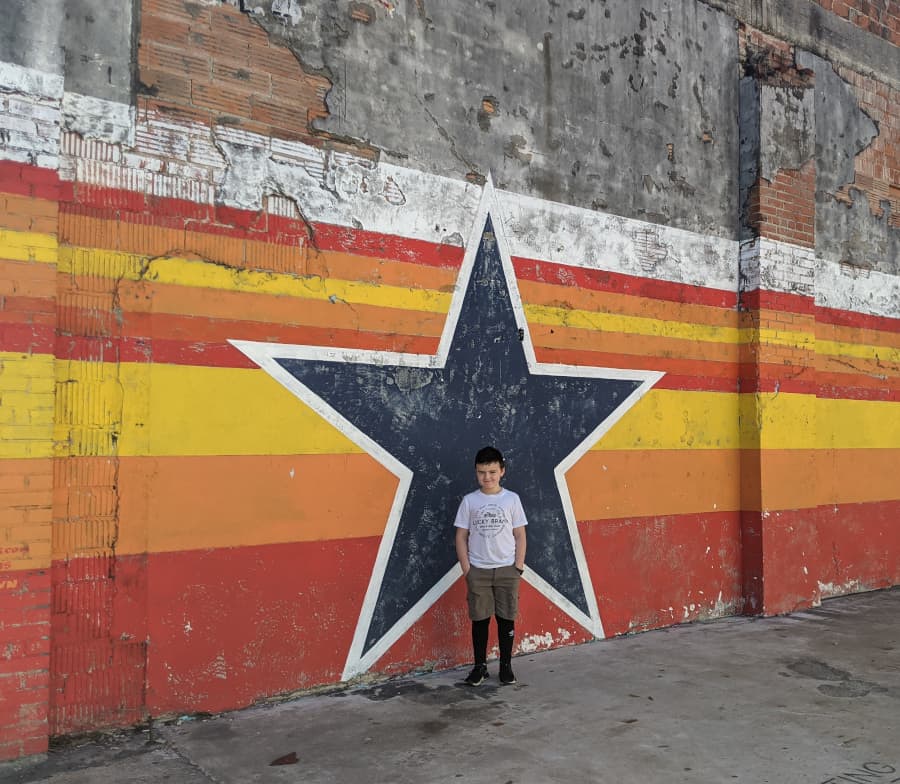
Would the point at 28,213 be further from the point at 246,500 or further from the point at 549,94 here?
the point at 549,94

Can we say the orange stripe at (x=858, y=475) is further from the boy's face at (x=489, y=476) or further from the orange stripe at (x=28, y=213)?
the orange stripe at (x=28, y=213)

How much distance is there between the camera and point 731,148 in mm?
7328

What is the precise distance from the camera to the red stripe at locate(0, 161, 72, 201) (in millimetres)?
3906

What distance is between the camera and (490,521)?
5078 millimetres

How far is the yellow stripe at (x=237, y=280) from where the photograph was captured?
4.27 meters

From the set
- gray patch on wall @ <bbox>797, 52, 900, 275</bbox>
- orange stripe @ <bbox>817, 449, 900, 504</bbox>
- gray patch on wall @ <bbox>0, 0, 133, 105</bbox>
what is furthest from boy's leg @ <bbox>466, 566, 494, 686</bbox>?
gray patch on wall @ <bbox>797, 52, 900, 275</bbox>

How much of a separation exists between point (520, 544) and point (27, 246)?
10.6 ft

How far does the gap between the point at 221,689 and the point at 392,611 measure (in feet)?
3.78

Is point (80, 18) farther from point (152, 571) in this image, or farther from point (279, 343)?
point (152, 571)

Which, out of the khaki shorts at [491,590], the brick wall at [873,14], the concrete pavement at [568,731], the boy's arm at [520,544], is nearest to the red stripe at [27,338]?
the concrete pavement at [568,731]

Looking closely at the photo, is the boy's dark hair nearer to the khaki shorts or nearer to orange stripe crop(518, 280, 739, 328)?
the khaki shorts

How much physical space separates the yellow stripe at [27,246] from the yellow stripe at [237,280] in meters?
0.14

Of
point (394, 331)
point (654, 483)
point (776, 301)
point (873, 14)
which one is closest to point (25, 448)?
point (394, 331)

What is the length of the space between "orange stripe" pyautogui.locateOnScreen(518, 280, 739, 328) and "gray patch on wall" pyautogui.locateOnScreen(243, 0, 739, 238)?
0.69 metres
